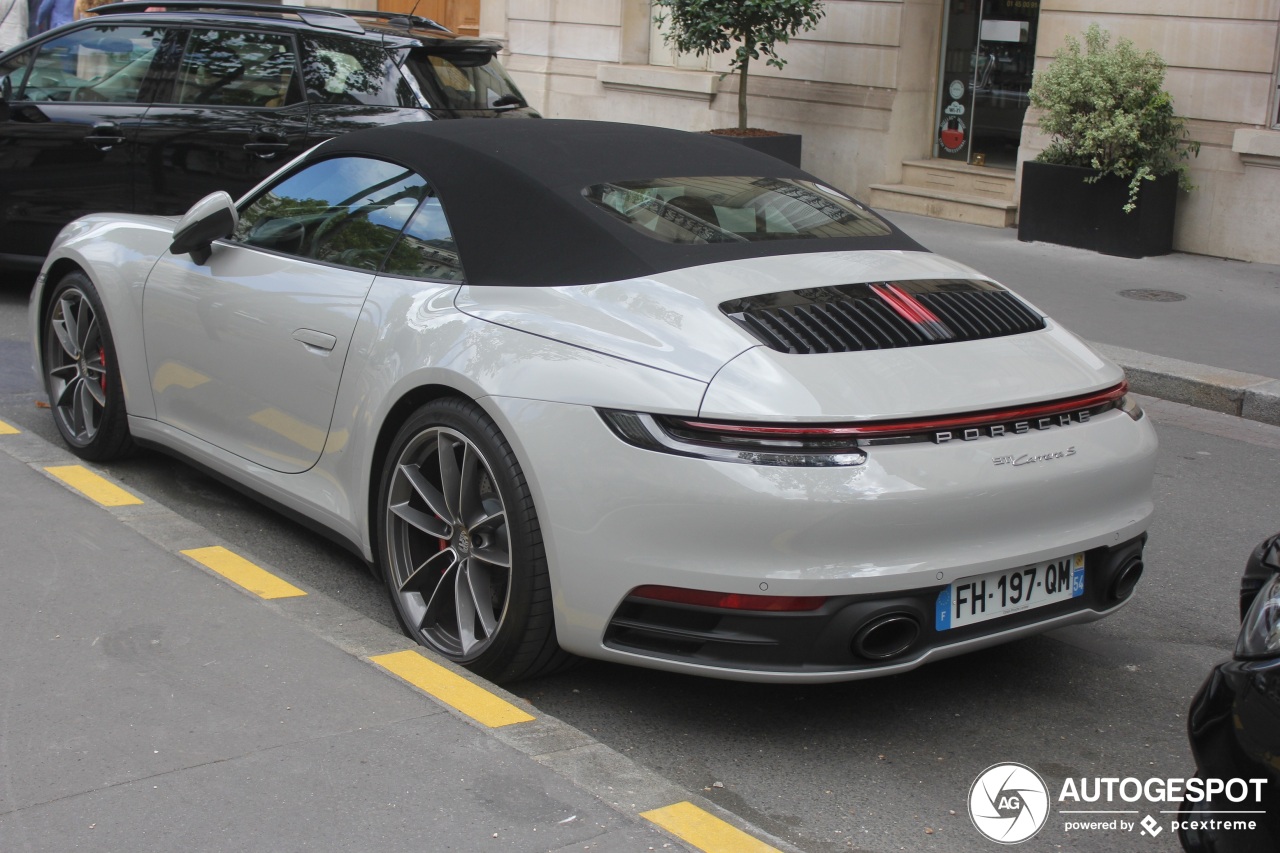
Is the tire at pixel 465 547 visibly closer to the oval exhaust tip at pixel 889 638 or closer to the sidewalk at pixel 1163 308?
the oval exhaust tip at pixel 889 638

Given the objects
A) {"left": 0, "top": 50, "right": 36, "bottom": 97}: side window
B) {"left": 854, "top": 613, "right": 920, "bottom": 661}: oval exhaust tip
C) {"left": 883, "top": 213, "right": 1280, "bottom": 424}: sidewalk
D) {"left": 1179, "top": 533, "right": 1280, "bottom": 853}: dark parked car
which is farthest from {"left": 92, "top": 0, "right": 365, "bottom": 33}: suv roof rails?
{"left": 1179, "top": 533, "right": 1280, "bottom": 853}: dark parked car

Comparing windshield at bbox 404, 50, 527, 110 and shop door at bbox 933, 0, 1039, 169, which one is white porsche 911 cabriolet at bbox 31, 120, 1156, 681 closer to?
windshield at bbox 404, 50, 527, 110

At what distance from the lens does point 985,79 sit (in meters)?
14.5

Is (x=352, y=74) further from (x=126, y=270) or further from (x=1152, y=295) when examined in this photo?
(x=1152, y=295)

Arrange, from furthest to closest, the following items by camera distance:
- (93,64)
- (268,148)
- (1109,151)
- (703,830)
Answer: (1109,151) < (93,64) < (268,148) < (703,830)

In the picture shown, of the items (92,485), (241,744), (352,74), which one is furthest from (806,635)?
(352,74)

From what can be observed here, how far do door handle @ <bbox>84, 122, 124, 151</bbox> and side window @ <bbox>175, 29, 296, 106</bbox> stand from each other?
1.39 feet

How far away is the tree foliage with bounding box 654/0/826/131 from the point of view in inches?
548

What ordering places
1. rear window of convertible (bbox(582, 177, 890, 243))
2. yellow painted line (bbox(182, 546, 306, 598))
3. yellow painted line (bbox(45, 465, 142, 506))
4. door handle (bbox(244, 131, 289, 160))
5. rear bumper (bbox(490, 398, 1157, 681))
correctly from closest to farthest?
rear bumper (bbox(490, 398, 1157, 681)), rear window of convertible (bbox(582, 177, 890, 243)), yellow painted line (bbox(182, 546, 306, 598)), yellow painted line (bbox(45, 465, 142, 506)), door handle (bbox(244, 131, 289, 160))

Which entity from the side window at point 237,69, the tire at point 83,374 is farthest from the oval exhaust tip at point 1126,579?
the side window at point 237,69

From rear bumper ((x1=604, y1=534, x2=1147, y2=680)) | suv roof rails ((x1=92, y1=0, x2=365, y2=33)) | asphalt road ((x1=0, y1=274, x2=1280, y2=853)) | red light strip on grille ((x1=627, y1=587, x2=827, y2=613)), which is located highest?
suv roof rails ((x1=92, y1=0, x2=365, y2=33))

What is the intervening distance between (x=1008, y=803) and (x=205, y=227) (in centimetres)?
323

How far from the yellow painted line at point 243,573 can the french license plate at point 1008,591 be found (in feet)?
6.39

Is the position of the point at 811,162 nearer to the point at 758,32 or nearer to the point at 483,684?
the point at 758,32
